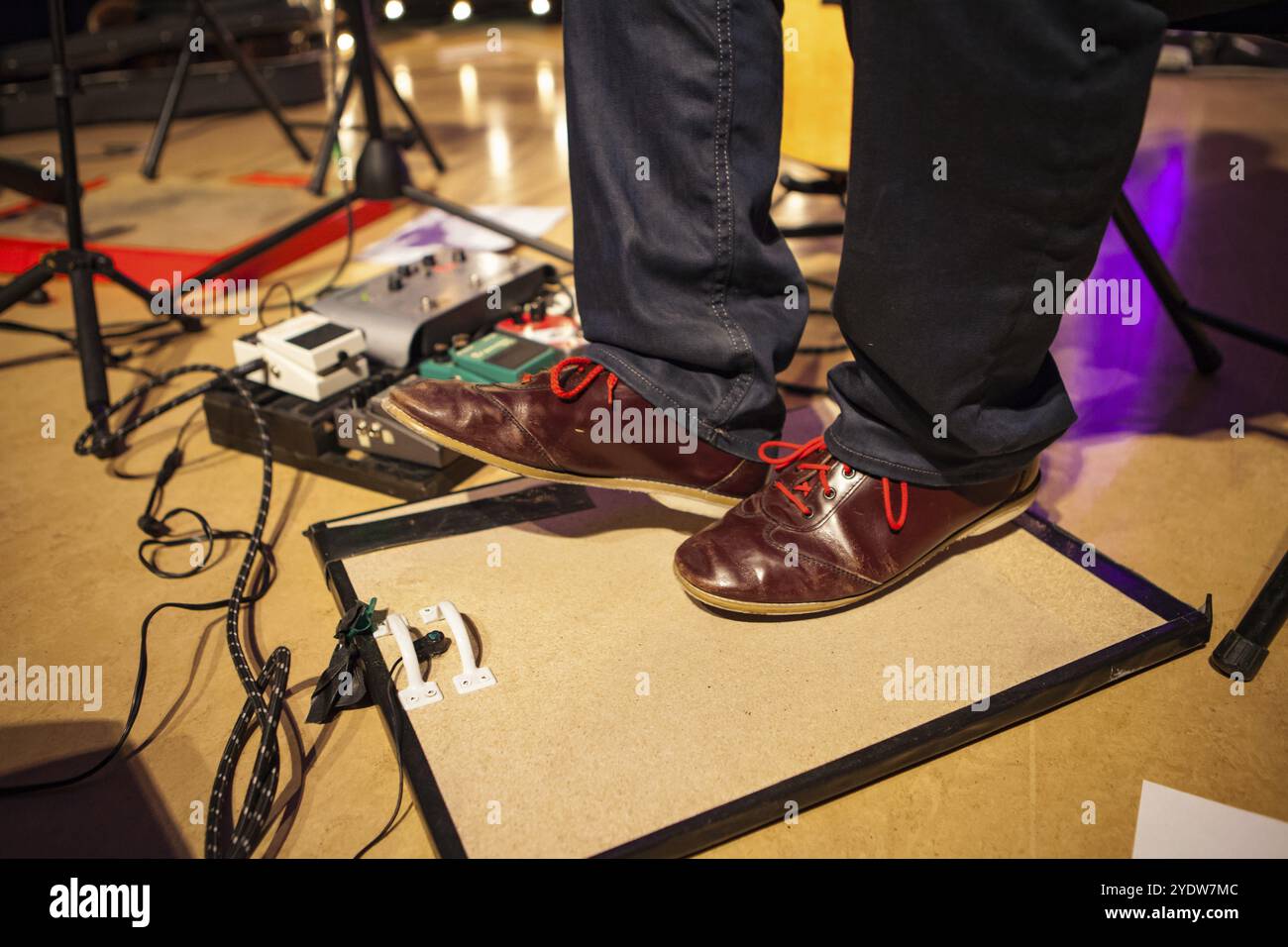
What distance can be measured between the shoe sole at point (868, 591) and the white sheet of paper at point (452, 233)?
1.11 metres

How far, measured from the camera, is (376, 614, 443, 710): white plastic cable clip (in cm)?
74

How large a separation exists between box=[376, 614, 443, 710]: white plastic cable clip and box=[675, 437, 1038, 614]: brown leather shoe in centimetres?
24

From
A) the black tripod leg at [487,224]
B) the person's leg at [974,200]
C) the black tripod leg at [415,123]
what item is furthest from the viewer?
the black tripod leg at [415,123]

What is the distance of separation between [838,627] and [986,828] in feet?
0.70

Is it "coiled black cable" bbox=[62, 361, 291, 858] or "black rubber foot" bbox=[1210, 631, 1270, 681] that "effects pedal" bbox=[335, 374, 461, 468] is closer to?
"coiled black cable" bbox=[62, 361, 291, 858]

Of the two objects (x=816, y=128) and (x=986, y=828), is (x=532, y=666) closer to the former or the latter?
(x=986, y=828)

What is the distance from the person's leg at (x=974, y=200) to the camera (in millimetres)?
587

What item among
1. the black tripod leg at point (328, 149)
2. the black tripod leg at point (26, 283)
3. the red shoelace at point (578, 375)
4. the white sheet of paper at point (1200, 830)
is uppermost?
the black tripod leg at point (328, 149)

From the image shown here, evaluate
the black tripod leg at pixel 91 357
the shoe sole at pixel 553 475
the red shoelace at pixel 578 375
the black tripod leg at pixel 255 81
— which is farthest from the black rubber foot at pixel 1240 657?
the black tripod leg at pixel 255 81

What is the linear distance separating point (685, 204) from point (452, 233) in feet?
3.73

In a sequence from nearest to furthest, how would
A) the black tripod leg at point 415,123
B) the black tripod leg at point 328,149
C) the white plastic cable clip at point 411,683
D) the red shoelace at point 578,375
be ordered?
the white plastic cable clip at point 411,683 → the red shoelace at point 578,375 → the black tripod leg at point 328,149 → the black tripod leg at point 415,123

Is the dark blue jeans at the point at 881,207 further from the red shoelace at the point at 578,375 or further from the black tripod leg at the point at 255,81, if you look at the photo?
the black tripod leg at the point at 255,81

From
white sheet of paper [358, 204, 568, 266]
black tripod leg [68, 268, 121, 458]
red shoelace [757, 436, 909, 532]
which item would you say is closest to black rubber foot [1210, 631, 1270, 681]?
red shoelace [757, 436, 909, 532]
